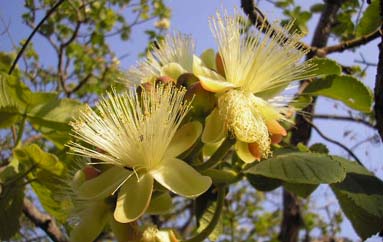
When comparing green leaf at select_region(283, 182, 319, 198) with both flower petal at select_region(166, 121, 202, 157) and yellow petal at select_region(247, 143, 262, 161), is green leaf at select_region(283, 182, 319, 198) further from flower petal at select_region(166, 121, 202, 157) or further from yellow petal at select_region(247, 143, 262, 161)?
flower petal at select_region(166, 121, 202, 157)

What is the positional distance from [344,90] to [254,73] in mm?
403

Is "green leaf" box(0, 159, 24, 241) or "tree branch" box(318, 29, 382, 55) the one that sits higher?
"tree branch" box(318, 29, 382, 55)

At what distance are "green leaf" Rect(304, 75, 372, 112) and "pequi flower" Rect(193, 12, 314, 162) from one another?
0.65 feet

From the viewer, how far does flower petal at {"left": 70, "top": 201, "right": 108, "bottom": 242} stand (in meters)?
1.21

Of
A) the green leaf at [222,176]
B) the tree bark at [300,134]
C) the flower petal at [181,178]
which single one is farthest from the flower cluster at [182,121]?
the tree bark at [300,134]

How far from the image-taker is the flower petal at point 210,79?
47.6 inches

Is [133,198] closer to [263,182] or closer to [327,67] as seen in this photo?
[263,182]

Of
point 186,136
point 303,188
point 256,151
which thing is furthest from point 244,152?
point 303,188

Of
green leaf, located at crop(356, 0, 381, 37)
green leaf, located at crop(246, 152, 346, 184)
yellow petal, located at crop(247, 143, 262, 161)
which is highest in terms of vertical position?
green leaf, located at crop(356, 0, 381, 37)

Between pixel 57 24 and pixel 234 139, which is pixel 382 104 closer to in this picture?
pixel 234 139

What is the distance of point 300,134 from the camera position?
225 centimetres

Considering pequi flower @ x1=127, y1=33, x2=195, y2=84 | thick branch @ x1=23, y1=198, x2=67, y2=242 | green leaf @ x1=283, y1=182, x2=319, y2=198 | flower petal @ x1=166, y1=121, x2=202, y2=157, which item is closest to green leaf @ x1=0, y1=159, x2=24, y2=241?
thick branch @ x1=23, y1=198, x2=67, y2=242

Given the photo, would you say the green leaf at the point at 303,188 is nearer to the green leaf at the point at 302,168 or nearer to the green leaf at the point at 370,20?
the green leaf at the point at 302,168

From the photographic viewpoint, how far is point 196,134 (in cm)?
119
